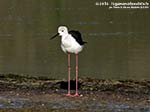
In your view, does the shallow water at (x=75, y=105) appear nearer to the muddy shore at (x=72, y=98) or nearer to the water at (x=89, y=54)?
the muddy shore at (x=72, y=98)

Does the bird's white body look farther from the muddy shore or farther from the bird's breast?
the muddy shore

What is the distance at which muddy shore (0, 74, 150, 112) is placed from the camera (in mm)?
14992

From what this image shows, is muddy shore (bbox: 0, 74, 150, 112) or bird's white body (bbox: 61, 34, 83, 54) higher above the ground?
bird's white body (bbox: 61, 34, 83, 54)

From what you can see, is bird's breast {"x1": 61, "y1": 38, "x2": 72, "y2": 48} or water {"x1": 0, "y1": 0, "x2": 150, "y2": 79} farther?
water {"x1": 0, "y1": 0, "x2": 150, "y2": 79}

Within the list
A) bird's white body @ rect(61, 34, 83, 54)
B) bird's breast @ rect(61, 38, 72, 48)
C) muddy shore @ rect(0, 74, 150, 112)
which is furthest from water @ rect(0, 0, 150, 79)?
bird's breast @ rect(61, 38, 72, 48)

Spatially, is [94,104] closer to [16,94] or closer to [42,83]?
[16,94]

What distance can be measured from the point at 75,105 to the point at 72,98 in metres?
1.19

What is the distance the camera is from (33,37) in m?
45.3

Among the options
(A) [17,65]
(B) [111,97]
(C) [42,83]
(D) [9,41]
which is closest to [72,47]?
(B) [111,97]

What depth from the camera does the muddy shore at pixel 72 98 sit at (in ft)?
49.2

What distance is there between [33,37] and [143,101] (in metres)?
29.7

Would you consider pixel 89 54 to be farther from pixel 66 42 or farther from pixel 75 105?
pixel 75 105

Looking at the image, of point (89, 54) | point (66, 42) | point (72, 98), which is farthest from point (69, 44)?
point (89, 54)

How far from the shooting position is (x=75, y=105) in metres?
15.6
